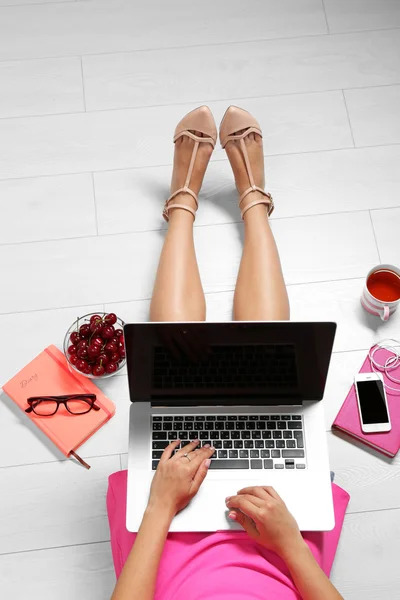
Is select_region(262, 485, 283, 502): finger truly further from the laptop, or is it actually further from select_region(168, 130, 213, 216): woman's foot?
select_region(168, 130, 213, 216): woman's foot

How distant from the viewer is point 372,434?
1555 mm

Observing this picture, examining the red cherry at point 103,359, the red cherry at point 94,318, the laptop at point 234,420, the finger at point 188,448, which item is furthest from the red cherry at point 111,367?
the finger at point 188,448

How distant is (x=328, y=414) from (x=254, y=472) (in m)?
0.39

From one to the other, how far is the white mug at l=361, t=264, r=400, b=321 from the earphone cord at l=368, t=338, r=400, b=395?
0.25 feet

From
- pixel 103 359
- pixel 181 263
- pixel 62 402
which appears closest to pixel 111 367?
pixel 103 359

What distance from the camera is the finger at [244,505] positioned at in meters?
1.19

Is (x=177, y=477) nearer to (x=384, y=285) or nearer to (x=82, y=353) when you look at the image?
(x=82, y=353)

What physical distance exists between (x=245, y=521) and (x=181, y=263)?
62cm

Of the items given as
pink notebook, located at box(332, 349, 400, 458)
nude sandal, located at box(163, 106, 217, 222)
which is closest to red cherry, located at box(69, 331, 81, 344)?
nude sandal, located at box(163, 106, 217, 222)

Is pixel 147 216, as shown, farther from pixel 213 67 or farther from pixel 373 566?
pixel 373 566

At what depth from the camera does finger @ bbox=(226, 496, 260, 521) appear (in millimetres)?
1192

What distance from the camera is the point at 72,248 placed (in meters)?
1.75

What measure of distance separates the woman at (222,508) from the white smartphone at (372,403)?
0.64 feet

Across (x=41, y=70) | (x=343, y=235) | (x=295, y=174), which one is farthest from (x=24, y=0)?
(x=343, y=235)
